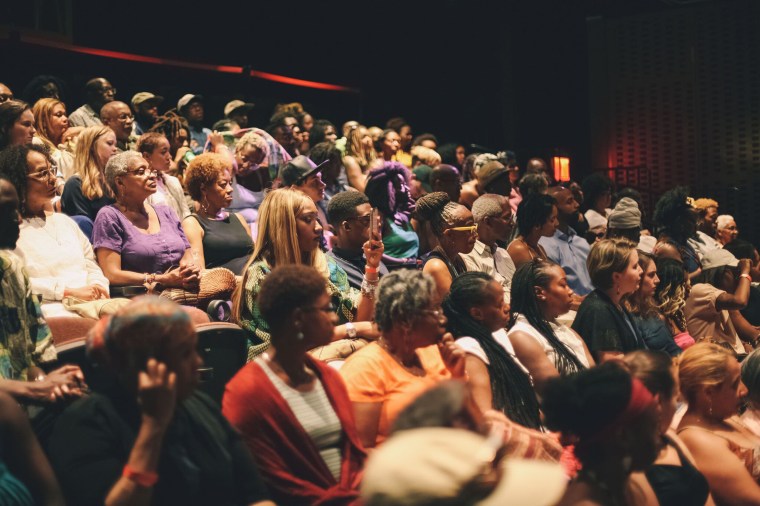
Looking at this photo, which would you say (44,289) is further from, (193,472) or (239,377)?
(193,472)

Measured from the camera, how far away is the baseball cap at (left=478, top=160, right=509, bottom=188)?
8.59 meters

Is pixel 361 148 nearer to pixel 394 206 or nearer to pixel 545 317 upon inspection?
pixel 394 206

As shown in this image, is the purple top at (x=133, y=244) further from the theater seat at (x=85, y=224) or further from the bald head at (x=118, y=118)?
the bald head at (x=118, y=118)

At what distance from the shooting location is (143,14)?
10750mm

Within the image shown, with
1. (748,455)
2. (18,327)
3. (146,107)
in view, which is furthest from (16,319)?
(146,107)

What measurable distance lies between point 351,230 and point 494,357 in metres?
1.38

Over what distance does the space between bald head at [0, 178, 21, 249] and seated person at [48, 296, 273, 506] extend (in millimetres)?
787

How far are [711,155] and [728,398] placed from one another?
1049cm

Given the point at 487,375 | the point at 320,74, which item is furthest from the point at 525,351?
the point at 320,74

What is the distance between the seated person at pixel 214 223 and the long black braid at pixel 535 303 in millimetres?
1632

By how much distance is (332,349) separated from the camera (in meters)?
4.39

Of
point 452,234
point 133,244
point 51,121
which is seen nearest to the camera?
point 133,244

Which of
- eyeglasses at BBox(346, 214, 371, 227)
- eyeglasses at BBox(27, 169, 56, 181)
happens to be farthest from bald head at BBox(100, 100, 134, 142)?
eyeglasses at BBox(27, 169, 56, 181)

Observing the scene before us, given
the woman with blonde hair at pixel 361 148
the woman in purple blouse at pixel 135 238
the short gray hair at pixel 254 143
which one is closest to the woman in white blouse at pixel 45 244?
the woman in purple blouse at pixel 135 238
